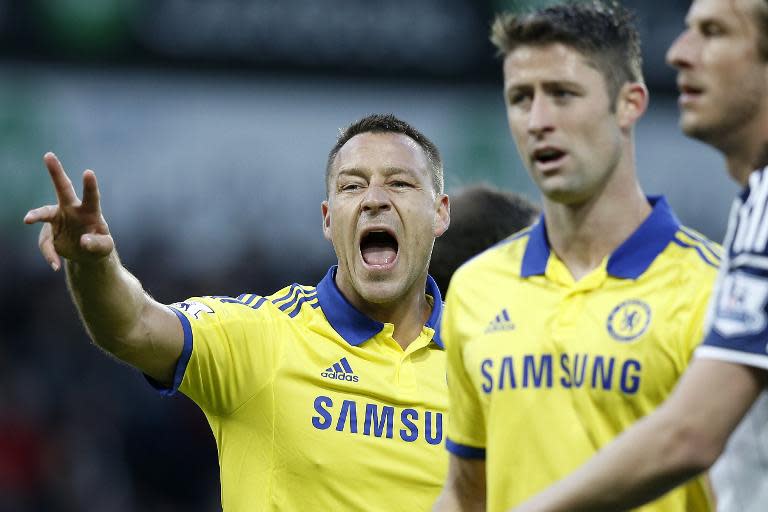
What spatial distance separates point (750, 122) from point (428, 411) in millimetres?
1726

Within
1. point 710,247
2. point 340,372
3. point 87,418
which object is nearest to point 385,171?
point 340,372

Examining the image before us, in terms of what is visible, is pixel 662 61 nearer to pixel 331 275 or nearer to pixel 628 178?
pixel 331 275

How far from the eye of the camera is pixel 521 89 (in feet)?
10.8

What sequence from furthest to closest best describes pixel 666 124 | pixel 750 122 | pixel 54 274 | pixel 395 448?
pixel 666 124
pixel 54 274
pixel 395 448
pixel 750 122

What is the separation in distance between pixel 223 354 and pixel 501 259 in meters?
1.11

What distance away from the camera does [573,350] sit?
3.17 metres

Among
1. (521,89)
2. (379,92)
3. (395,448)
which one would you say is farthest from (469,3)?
(521,89)

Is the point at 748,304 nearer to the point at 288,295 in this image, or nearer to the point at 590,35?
the point at 590,35

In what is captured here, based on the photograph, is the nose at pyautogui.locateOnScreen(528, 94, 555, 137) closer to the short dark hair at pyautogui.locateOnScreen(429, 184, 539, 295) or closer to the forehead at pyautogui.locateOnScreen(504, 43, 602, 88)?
the forehead at pyautogui.locateOnScreen(504, 43, 602, 88)

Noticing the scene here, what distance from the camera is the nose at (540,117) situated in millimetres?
3209

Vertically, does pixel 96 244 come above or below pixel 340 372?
above

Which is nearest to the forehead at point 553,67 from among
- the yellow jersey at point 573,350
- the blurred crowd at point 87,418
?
Answer: the yellow jersey at point 573,350

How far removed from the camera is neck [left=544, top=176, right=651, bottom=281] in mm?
3318

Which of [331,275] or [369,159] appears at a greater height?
[369,159]
